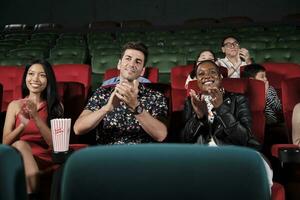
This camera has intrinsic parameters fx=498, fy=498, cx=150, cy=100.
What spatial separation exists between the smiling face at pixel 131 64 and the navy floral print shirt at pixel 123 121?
0.06m

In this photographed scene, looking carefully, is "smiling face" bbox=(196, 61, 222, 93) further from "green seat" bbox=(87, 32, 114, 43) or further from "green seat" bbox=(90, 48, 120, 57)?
"green seat" bbox=(87, 32, 114, 43)

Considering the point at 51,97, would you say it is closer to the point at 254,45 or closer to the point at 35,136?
the point at 35,136

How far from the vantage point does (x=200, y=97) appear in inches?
41.6

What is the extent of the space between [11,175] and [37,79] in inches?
32.3

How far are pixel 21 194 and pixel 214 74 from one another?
77 cm

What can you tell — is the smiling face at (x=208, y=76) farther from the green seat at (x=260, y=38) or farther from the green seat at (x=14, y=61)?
the green seat at (x=260, y=38)

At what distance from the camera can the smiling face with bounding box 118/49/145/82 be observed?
107 centimetres

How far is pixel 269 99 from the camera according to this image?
1.44 metres

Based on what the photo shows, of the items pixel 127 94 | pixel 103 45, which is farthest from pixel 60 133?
pixel 103 45

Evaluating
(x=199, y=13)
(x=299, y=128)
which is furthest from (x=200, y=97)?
(x=199, y=13)

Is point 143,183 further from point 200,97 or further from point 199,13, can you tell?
point 199,13

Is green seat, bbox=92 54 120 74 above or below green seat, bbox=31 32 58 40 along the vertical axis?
below

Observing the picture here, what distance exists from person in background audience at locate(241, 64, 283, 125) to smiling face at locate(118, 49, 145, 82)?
0.44 metres

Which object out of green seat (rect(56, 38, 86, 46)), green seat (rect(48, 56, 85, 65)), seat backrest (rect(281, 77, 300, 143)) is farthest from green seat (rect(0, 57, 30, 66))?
seat backrest (rect(281, 77, 300, 143))
